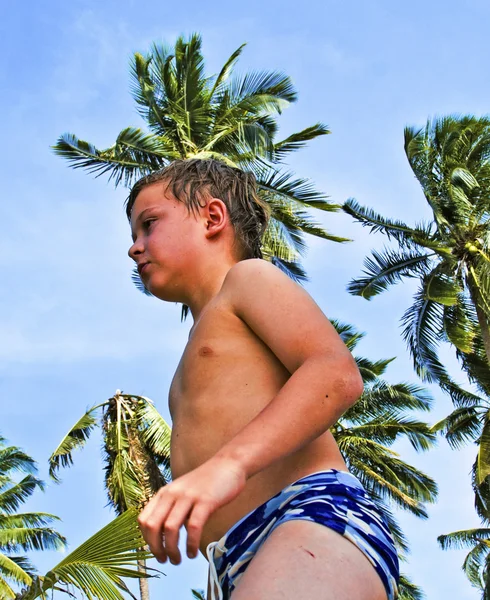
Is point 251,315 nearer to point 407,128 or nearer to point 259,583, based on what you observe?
point 259,583

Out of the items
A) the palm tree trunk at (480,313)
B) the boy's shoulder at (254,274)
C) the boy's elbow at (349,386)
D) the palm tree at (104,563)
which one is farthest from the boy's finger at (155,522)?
the palm tree trunk at (480,313)

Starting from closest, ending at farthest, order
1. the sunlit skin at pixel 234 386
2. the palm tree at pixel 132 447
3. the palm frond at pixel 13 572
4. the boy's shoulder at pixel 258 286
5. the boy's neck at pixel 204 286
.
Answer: the sunlit skin at pixel 234 386 < the boy's shoulder at pixel 258 286 < the boy's neck at pixel 204 286 < the palm tree at pixel 132 447 < the palm frond at pixel 13 572

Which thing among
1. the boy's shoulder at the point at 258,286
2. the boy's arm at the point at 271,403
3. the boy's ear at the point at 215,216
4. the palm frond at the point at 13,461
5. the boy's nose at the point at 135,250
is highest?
the palm frond at the point at 13,461

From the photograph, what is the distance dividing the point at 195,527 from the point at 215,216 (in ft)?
4.25

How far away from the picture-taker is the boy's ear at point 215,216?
8.20 ft

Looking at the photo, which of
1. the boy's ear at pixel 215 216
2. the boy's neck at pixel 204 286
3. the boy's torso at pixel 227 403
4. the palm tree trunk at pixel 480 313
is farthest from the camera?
the palm tree trunk at pixel 480 313

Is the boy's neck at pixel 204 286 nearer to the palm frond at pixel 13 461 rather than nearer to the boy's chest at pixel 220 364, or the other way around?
the boy's chest at pixel 220 364

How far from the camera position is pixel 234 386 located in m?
2.02

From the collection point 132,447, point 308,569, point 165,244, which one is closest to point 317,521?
point 308,569

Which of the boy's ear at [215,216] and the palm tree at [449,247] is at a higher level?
the palm tree at [449,247]

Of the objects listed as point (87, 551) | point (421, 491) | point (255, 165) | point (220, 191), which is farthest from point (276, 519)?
point (421, 491)

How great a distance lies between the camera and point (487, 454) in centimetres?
2216

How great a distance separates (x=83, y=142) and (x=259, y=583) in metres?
17.8

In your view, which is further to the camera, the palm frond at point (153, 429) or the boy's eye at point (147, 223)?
the palm frond at point (153, 429)
